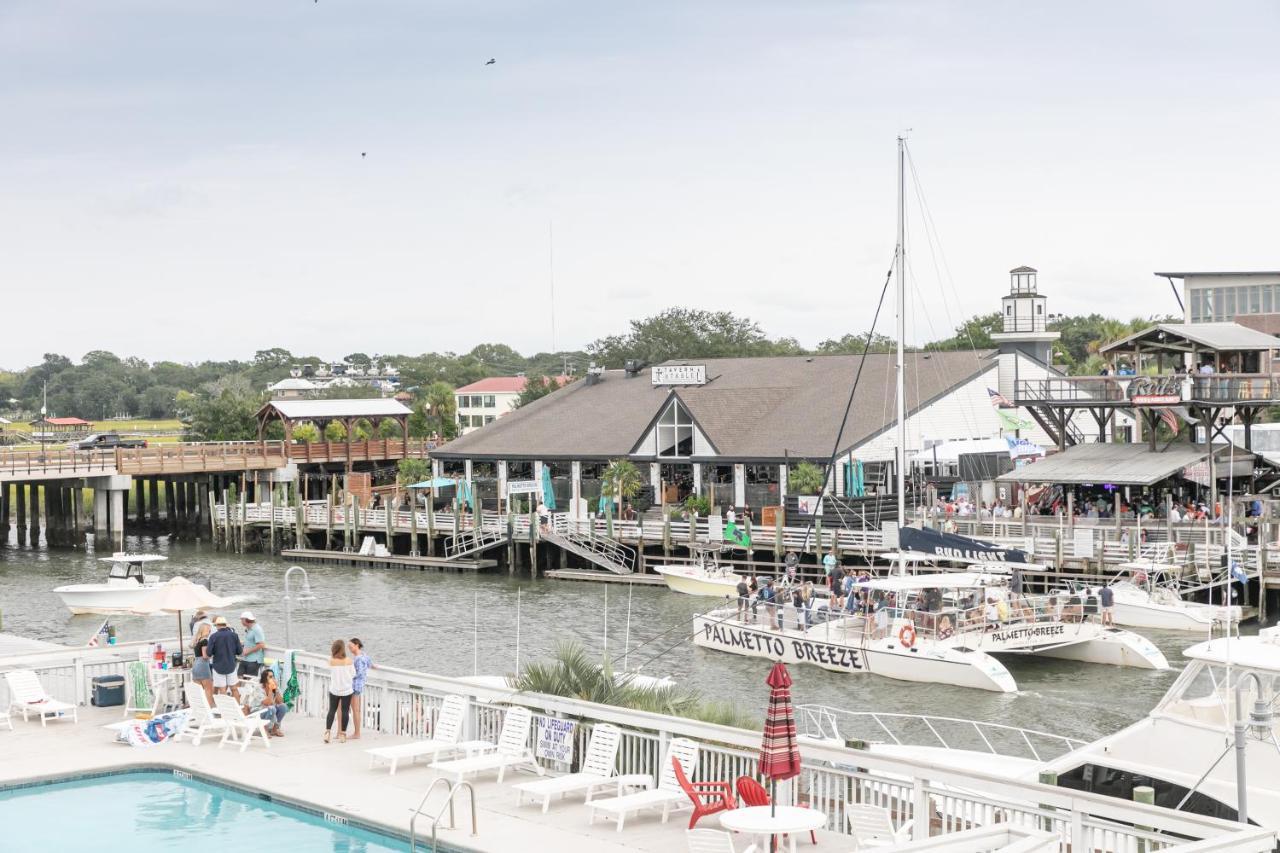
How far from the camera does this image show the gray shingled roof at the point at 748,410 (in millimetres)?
56594

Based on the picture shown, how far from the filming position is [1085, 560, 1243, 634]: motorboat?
36.8 meters

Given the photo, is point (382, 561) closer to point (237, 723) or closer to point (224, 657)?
point (224, 657)

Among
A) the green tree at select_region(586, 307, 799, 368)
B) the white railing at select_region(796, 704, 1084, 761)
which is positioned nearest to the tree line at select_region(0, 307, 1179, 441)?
the green tree at select_region(586, 307, 799, 368)

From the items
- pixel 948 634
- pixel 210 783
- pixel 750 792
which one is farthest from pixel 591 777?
pixel 948 634

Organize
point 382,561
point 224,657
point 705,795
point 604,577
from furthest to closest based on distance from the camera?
1. point 382,561
2. point 604,577
3. point 224,657
4. point 705,795

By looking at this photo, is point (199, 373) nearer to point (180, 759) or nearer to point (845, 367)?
point (845, 367)

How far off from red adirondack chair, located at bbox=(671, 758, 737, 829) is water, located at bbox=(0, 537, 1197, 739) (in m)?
14.6

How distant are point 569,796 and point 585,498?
4491 cm

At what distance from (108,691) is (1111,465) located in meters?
32.9

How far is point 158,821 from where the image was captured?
16000 mm

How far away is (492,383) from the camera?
126m

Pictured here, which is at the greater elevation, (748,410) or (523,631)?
(748,410)

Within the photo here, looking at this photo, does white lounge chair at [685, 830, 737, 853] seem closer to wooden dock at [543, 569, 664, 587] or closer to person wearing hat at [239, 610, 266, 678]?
person wearing hat at [239, 610, 266, 678]

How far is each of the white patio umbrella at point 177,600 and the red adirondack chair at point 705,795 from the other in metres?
8.98
